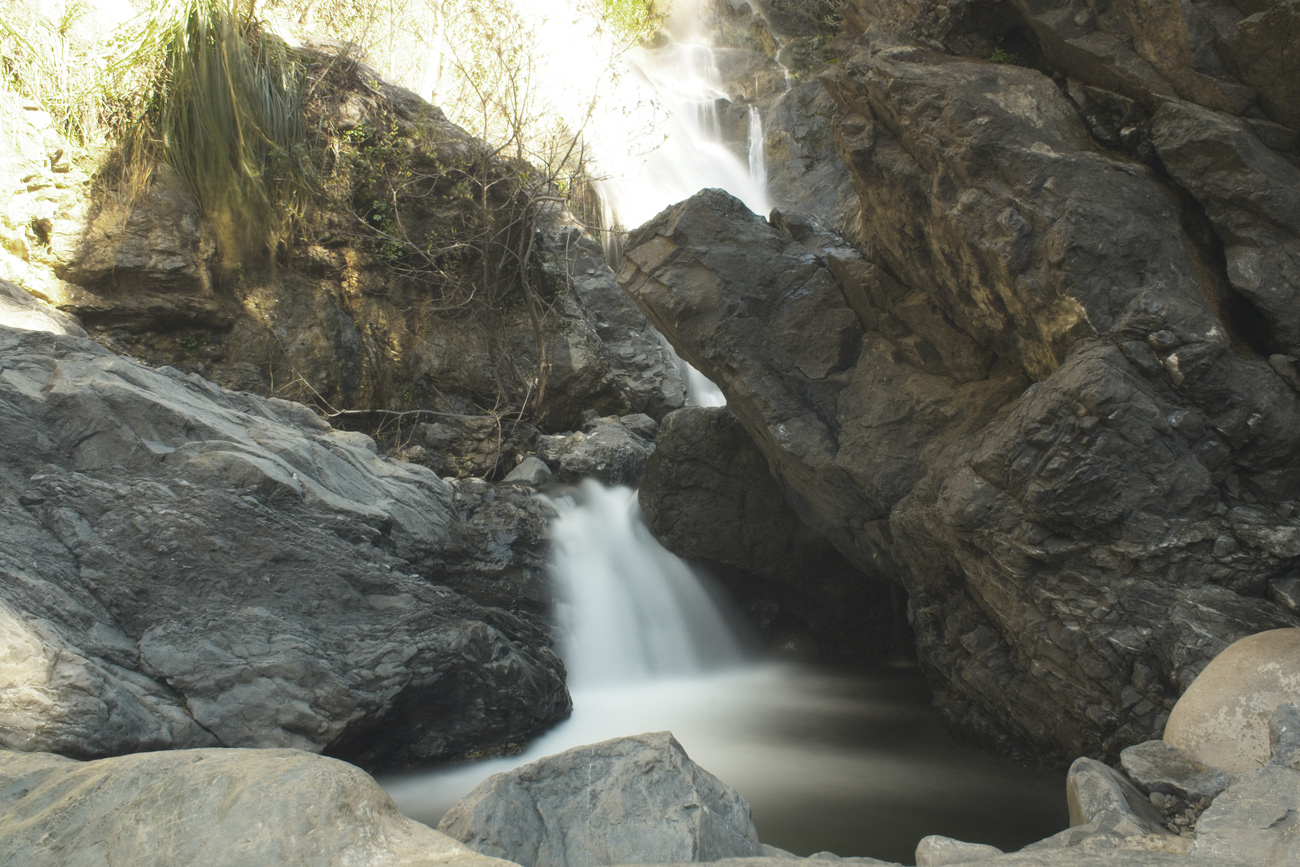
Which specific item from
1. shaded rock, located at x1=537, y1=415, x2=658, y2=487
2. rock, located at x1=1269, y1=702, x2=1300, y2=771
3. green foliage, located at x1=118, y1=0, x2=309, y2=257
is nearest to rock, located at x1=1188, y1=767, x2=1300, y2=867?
rock, located at x1=1269, y1=702, x2=1300, y2=771

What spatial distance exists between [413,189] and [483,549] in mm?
4755

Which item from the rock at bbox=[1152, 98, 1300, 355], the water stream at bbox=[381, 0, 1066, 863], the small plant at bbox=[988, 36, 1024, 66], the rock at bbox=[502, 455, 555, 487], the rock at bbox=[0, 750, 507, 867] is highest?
the small plant at bbox=[988, 36, 1024, 66]

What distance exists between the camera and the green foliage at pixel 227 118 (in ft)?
23.1

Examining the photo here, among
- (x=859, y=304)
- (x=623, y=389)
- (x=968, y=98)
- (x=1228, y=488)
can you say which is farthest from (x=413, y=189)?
(x=1228, y=488)

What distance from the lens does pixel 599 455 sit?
24.9ft

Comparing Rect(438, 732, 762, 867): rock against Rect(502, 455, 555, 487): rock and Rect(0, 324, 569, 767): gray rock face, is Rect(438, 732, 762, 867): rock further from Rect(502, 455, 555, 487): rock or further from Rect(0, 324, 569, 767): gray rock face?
Rect(502, 455, 555, 487): rock

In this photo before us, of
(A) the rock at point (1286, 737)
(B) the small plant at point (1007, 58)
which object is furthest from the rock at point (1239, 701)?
(B) the small plant at point (1007, 58)

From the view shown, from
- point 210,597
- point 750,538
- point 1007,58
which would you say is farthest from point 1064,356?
point 210,597

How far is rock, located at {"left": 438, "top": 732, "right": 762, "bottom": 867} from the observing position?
7.99ft

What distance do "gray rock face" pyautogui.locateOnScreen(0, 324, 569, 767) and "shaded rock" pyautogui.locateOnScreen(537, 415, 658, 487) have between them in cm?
262

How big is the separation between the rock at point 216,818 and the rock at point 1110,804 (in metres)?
1.84

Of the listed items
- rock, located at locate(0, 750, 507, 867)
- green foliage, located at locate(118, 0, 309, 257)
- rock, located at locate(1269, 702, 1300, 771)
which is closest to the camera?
rock, located at locate(0, 750, 507, 867)

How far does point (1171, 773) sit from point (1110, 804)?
340 millimetres

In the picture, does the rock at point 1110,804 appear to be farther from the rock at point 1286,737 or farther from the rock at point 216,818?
the rock at point 216,818
